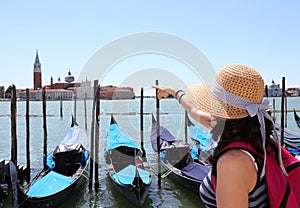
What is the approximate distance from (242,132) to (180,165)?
4.98 metres

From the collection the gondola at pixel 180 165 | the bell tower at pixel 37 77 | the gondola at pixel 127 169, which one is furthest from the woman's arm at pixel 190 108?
the bell tower at pixel 37 77

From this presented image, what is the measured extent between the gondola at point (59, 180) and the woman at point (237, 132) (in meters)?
3.23

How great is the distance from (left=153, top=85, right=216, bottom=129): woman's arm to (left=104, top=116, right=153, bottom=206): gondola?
321cm

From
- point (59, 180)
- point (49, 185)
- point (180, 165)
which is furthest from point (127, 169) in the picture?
point (180, 165)

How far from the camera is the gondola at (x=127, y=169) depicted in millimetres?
4055

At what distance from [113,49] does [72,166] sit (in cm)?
394

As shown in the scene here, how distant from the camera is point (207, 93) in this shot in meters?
0.76

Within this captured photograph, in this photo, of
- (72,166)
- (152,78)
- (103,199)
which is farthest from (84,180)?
(152,78)

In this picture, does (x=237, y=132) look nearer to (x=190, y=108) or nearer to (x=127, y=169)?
(x=190, y=108)

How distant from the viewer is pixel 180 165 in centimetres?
555

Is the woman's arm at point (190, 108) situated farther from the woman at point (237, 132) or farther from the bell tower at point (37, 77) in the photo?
the bell tower at point (37, 77)

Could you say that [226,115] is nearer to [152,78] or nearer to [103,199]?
[152,78]

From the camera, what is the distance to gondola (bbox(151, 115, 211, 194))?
4.59 meters

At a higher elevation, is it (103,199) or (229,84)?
(229,84)
